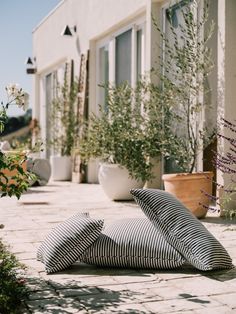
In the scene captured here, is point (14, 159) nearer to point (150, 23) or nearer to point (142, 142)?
point (142, 142)

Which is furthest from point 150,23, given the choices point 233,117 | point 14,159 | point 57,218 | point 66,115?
point 14,159

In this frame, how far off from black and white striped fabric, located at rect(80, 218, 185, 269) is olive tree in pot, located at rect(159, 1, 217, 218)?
6.92 feet

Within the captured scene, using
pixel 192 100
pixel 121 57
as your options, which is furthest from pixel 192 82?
pixel 121 57

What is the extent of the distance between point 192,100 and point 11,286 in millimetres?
3935

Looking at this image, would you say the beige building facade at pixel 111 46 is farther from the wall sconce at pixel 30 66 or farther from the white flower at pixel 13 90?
the white flower at pixel 13 90

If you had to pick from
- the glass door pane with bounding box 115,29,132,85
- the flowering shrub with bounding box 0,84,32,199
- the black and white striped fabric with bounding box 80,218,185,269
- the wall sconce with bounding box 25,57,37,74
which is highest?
the wall sconce with bounding box 25,57,37,74

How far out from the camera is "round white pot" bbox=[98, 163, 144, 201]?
6750mm

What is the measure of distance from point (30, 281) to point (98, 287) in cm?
40

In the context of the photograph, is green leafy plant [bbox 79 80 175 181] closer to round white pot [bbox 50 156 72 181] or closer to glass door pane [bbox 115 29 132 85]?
glass door pane [bbox 115 29 132 85]

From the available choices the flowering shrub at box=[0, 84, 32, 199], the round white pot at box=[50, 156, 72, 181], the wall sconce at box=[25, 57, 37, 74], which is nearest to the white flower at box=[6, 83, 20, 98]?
the flowering shrub at box=[0, 84, 32, 199]

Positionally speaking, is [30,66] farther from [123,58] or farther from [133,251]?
[133,251]

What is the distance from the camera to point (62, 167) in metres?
11.3

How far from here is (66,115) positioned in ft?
36.7

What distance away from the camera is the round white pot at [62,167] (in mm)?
11227
